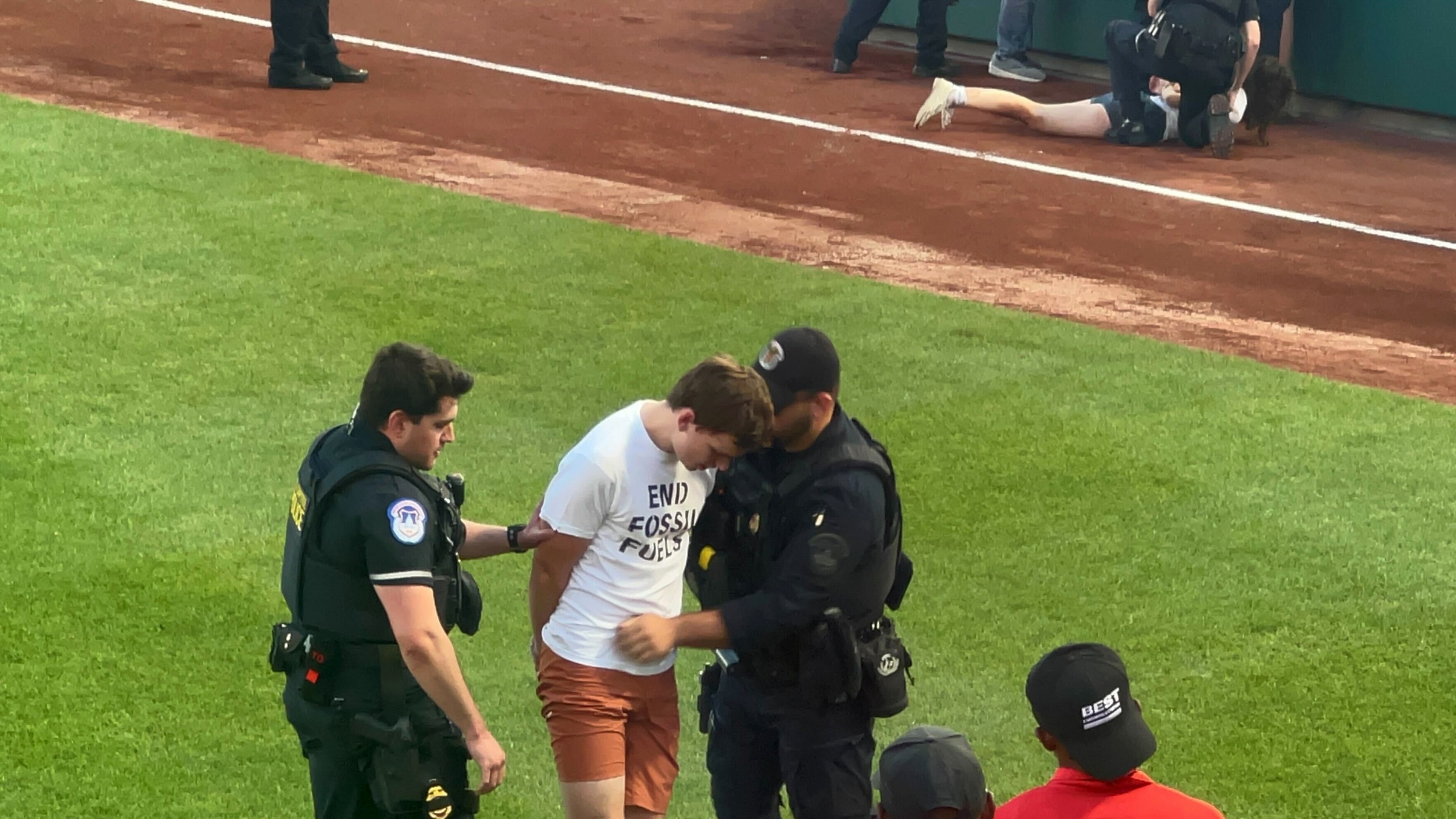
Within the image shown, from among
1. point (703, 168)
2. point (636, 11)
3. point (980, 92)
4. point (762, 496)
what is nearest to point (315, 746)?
point (762, 496)

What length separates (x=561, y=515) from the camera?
403cm

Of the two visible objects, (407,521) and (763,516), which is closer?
(407,521)

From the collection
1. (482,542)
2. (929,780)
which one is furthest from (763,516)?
(929,780)

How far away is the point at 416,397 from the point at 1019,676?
2972 millimetres

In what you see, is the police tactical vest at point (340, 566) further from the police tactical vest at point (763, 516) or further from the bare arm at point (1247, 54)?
the bare arm at point (1247, 54)

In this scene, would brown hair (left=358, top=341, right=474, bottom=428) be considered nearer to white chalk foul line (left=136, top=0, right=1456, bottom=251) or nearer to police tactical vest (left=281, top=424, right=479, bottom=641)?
police tactical vest (left=281, top=424, right=479, bottom=641)

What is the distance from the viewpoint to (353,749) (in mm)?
4141

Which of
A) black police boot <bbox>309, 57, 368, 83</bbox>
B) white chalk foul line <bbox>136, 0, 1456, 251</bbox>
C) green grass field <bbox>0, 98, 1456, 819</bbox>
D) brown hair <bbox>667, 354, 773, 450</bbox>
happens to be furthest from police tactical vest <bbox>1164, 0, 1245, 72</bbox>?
brown hair <bbox>667, 354, 773, 450</bbox>

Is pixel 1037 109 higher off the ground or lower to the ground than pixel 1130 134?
higher

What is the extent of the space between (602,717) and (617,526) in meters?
0.47

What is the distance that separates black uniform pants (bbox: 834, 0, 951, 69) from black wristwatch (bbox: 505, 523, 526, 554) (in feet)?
36.8

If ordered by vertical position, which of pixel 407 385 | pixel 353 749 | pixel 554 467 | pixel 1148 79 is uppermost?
pixel 1148 79

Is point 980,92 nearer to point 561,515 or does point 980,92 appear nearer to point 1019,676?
point 1019,676

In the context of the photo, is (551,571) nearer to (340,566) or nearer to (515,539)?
(515,539)
